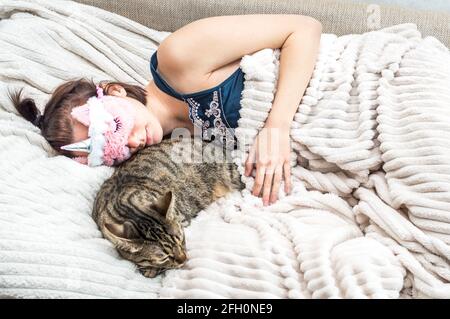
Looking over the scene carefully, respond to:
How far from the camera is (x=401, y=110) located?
972mm

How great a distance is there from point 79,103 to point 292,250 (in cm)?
55

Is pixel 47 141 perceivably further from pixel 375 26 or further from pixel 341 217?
pixel 375 26

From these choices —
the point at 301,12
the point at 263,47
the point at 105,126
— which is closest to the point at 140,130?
the point at 105,126

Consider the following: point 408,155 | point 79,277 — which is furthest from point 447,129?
point 79,277

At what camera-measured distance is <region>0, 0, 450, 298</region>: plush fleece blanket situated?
2.75 feet

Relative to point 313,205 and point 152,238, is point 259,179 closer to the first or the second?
point 313,205

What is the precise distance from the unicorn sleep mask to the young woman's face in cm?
1

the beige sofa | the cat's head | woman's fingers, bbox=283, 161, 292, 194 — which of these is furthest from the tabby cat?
the beige sofa

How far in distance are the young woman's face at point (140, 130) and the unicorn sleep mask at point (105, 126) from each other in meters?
0.01

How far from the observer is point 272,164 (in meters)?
1.03

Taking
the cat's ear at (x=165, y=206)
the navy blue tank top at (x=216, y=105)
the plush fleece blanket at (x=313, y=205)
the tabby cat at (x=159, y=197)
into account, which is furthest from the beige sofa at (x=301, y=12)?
the cat's ear at (x=165, y=206)

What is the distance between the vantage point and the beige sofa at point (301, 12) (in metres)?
1.37

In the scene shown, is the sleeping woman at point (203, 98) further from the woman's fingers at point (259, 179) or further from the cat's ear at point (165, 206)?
the cat's ear at point (165, 206)

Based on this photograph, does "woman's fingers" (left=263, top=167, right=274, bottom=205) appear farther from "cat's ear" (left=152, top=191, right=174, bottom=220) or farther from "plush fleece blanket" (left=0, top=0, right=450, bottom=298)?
"cat's ear" (left=152, top=191, right=174, bottom=220)
